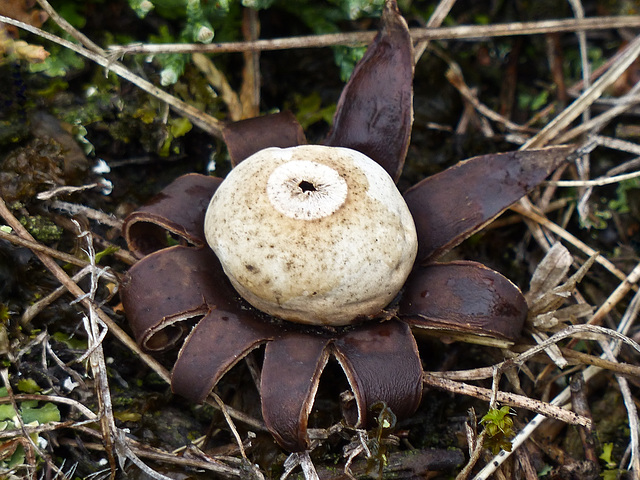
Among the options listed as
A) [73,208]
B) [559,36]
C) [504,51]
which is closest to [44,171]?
[73,208]

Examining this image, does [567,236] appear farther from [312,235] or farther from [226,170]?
[226,170]

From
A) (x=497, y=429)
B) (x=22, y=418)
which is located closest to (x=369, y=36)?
(x=497, y=429)

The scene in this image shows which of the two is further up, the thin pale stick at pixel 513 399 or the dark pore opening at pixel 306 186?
the dark pore opening at pixel 306 186

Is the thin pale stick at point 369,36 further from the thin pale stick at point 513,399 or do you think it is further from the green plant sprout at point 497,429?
the green plant sprout at point 497,429

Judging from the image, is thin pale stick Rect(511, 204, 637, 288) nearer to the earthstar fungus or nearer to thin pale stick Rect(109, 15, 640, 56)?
the earthstar fungus

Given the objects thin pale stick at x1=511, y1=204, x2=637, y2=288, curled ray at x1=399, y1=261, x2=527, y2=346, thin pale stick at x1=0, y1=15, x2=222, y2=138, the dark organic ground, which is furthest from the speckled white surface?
thin pale stick at x1=511, y1=204, x2=637, y2=288

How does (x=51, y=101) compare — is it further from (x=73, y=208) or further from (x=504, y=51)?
(x=504, y=51)

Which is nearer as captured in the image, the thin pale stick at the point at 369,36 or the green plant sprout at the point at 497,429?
the green plant sprout at the point at 497,429

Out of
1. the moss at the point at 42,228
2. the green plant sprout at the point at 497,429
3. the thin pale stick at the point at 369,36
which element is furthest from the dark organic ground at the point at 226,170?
the thin pale stick at the point at 369,36

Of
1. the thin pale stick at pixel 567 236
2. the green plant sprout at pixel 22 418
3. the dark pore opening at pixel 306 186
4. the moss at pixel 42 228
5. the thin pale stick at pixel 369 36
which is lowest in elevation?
the green plant sprout at pixel 22 418
